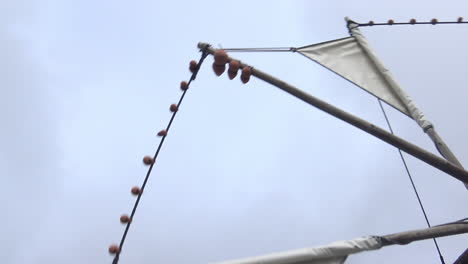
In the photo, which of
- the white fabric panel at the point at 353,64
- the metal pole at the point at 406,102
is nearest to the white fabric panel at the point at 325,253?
the metal pole at the point at 406,102

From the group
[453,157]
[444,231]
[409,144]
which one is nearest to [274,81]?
[409,144]

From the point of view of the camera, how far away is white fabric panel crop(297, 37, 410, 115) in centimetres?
912

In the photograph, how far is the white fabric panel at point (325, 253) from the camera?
4301mm

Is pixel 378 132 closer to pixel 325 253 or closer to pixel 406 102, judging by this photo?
pixel 325 253

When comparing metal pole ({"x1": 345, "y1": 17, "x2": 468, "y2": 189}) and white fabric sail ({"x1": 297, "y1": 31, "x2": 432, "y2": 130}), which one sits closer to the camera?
metal pole ({"x1": 345, "y1": 17, "x2": 468, "y2": 189})

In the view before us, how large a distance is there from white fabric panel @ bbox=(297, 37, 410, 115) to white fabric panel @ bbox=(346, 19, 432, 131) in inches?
2.9

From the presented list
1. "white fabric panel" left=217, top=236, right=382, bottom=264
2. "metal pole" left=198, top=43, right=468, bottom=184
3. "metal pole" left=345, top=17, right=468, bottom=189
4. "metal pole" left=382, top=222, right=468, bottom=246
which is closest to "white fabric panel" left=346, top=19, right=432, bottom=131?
"metal pole" left=345, top=17, right=468, bottom=189

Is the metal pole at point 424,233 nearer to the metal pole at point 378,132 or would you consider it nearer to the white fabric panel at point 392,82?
the metal pole at point 378,132

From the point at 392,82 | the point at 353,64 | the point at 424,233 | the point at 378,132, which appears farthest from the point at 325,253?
the point at 353,64

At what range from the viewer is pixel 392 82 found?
9586mm

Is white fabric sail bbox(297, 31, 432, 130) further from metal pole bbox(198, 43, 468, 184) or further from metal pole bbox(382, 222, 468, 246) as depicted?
metal pole bbox(382, 222, 468, 246)

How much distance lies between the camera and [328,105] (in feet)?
19.5

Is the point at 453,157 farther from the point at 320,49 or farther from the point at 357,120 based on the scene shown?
the point at 320,49

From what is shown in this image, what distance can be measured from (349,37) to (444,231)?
6.06 meters
